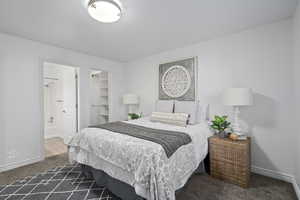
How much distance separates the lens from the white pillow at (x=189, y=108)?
2.59 m

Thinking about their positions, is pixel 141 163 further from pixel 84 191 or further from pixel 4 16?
pixel 4 16

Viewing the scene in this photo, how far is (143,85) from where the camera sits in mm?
3869

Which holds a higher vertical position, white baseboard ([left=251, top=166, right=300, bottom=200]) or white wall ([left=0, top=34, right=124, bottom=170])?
white wall ([left=0, top=34, right=124, bottom=170])

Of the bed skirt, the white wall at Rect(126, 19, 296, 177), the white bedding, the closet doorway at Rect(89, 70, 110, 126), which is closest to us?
the white bedding

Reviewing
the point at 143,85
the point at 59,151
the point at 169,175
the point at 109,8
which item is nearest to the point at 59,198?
the point at 169,175

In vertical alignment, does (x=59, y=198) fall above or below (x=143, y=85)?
below

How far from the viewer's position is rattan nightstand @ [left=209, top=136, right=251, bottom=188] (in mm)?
1834

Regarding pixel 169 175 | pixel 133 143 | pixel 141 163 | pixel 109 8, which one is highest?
pixel 109 8

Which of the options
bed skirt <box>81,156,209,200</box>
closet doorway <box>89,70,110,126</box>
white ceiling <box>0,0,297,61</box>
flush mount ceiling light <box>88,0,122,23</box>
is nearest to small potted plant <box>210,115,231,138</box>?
bed skirt <box>81,156,209,200</box>

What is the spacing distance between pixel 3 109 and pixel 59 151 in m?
1.40

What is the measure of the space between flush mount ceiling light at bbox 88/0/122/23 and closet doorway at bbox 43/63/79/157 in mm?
2107

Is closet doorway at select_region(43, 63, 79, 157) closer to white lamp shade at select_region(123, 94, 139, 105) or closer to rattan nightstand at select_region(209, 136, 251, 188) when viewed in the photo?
white lamp shade at select_region(123, 94, 139, 105)

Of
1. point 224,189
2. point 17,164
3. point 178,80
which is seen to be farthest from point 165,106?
point 17,164

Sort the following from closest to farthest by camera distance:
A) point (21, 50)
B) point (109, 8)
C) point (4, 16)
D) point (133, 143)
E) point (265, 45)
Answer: point (133, 143) → point (109, 8) → point (4, 16) → point (265, 45) → point (21, 50)
